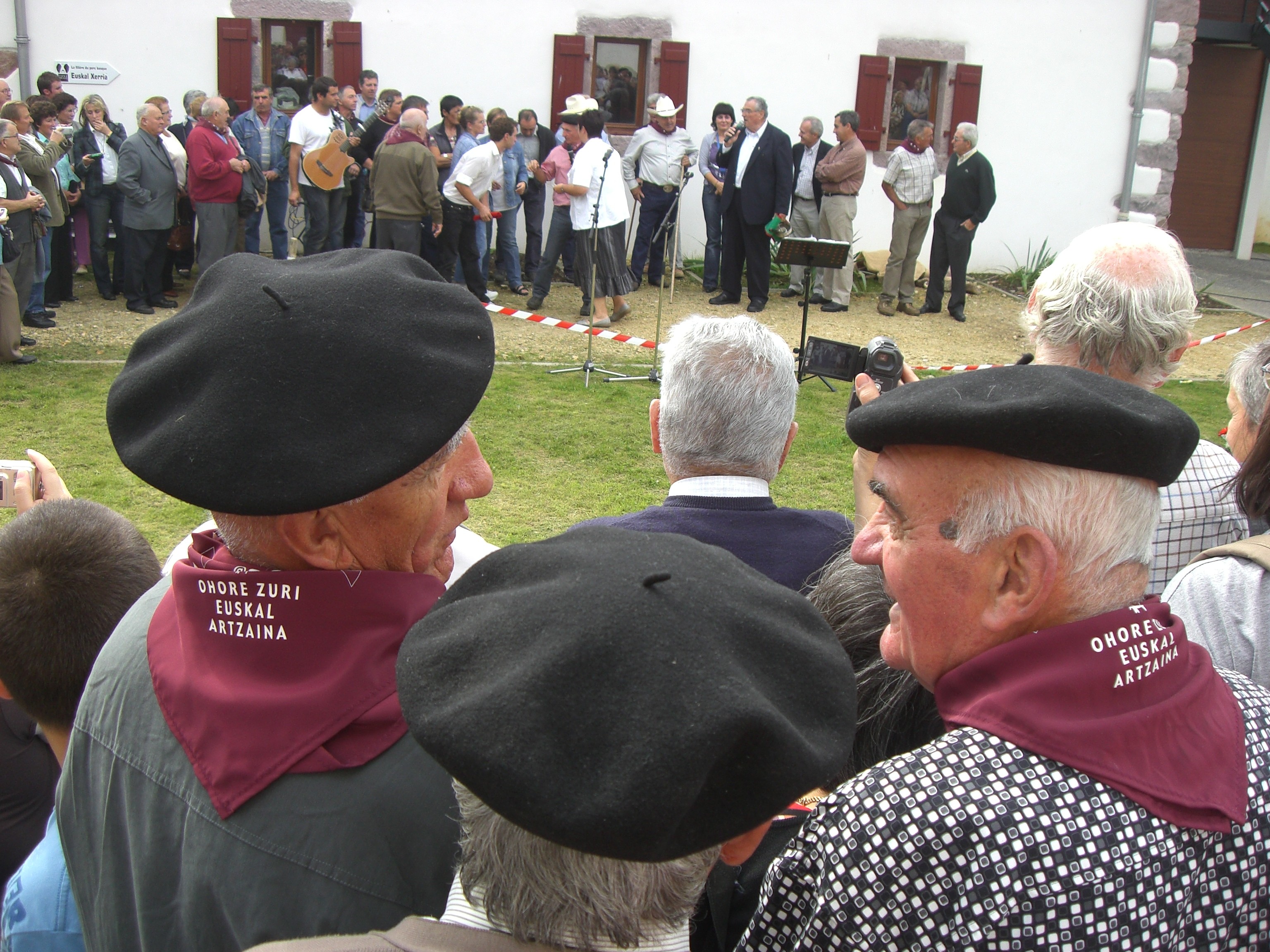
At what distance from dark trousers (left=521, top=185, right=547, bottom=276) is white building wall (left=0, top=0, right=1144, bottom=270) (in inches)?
51.4

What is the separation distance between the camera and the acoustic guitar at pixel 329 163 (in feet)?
37.4

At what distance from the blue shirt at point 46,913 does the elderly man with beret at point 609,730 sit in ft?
2.22

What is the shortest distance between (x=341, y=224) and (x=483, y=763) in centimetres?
1204

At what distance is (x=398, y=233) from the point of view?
36.7ft

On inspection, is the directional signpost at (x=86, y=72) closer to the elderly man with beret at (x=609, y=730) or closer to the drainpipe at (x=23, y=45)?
the drainpipe at (x=23, y=45)

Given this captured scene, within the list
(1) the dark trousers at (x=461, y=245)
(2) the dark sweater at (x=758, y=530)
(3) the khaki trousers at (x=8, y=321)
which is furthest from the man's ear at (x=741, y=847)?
(1) the dark trousers at (x=461, y=245)

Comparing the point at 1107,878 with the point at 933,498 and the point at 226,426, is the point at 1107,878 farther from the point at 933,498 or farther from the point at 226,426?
the point at 226,426

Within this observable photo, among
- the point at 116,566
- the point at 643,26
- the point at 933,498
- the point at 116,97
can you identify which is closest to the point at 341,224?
the point at 116,97

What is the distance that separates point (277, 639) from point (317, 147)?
11.3m

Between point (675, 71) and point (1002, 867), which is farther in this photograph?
point (675, 71)

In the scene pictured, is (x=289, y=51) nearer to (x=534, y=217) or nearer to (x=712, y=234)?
(x=534, y=217)

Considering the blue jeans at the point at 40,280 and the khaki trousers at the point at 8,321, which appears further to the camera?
the blue jeans at the point at 40,280

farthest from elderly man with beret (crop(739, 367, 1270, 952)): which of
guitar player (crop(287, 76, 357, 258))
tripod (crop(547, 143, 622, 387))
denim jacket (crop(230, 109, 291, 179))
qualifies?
denim jacket (crop(230, 109, 291, 179))

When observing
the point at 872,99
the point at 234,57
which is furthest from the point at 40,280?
the point at 872,99
